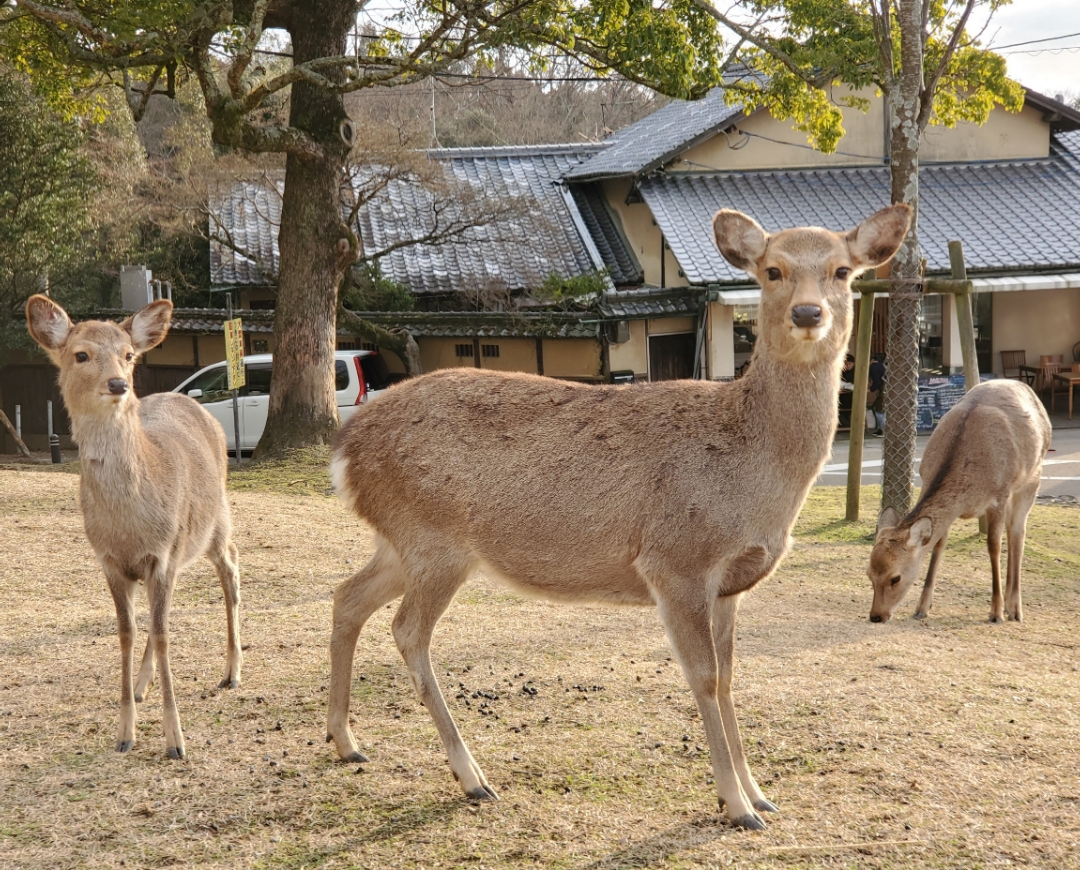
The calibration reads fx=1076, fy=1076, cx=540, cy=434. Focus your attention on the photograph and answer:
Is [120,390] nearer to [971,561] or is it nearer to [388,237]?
[971,561]

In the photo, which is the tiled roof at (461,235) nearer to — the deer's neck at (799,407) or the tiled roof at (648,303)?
the tiled roof at (648,303)

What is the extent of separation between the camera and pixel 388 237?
75.0 feet

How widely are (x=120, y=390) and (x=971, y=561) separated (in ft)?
24.6

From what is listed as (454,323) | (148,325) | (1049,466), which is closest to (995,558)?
(148,325)

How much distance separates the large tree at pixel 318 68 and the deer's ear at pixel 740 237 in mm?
9354

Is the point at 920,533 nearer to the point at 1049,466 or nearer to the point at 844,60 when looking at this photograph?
the point at 844,60

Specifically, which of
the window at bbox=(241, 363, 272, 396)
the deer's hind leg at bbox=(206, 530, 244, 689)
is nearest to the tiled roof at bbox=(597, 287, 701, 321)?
the window at bbox=(241, 363, 272, 396)

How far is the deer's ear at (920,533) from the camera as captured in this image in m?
7.52

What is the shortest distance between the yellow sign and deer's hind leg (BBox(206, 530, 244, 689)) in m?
7.36

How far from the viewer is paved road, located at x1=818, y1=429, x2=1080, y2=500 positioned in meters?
14.4

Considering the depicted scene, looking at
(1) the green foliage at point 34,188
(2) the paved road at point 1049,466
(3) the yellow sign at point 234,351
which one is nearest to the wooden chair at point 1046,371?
(2) the paved road at point 1049,466

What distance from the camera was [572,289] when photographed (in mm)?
19594

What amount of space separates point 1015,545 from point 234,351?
8977 millimetres

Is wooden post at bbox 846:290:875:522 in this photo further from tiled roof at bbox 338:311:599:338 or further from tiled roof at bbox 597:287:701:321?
tiled roof at bbox 338:311:599:338
